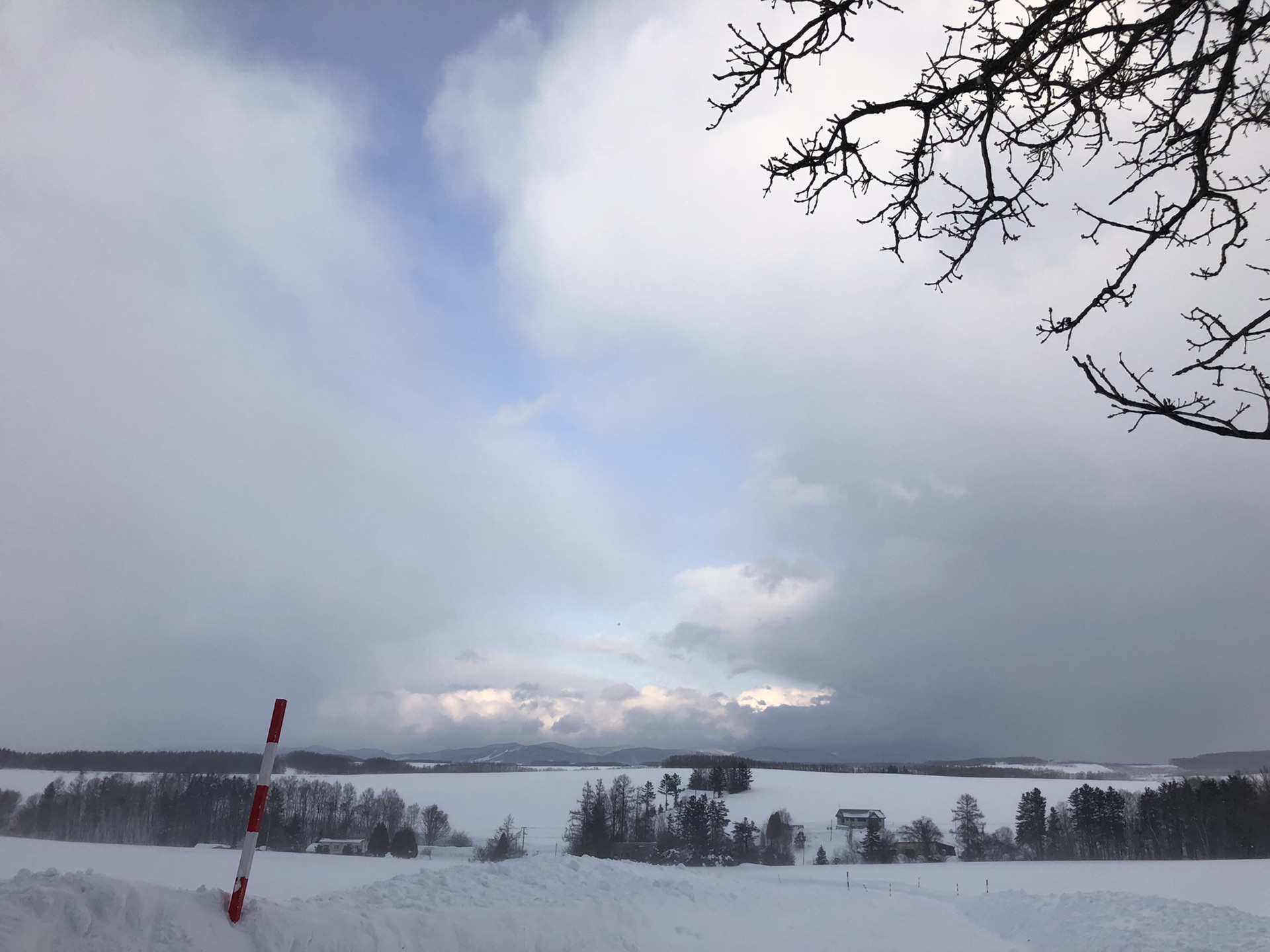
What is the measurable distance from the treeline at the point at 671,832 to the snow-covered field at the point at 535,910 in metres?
27.0

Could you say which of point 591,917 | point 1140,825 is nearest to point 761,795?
point 1140,825

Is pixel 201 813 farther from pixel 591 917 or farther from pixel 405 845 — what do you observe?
pixel 591 917

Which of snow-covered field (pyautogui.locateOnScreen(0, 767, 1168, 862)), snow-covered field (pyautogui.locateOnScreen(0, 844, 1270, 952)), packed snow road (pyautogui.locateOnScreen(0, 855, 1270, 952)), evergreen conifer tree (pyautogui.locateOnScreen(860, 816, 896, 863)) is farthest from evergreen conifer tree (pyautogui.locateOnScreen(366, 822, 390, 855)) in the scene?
evergreen conifer tree (pyautogui.locateOnScreen(860, 816, 896, 863))

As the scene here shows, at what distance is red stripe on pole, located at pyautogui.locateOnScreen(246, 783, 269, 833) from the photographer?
4234mm

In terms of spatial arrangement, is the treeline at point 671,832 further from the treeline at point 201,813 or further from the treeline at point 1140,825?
the treeline at point 1140,825

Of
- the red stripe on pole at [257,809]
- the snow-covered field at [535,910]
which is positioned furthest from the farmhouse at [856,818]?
the red stripe on pole at [257,809]

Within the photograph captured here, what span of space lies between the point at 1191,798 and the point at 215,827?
211ft

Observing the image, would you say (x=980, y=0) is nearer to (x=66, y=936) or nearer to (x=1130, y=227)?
(x=1130, y=227)

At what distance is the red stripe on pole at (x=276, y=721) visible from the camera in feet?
14.6

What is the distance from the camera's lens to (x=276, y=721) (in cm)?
445

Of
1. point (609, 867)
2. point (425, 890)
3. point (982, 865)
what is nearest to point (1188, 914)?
point (609, 867)

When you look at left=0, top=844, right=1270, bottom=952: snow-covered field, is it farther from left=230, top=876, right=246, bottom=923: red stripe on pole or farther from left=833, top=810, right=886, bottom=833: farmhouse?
left=833, top=810, right=886, bottom=833: farmhouse

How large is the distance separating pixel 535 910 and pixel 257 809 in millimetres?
4780

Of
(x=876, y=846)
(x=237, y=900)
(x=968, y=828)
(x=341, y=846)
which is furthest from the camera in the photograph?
(x=968, y=828)
